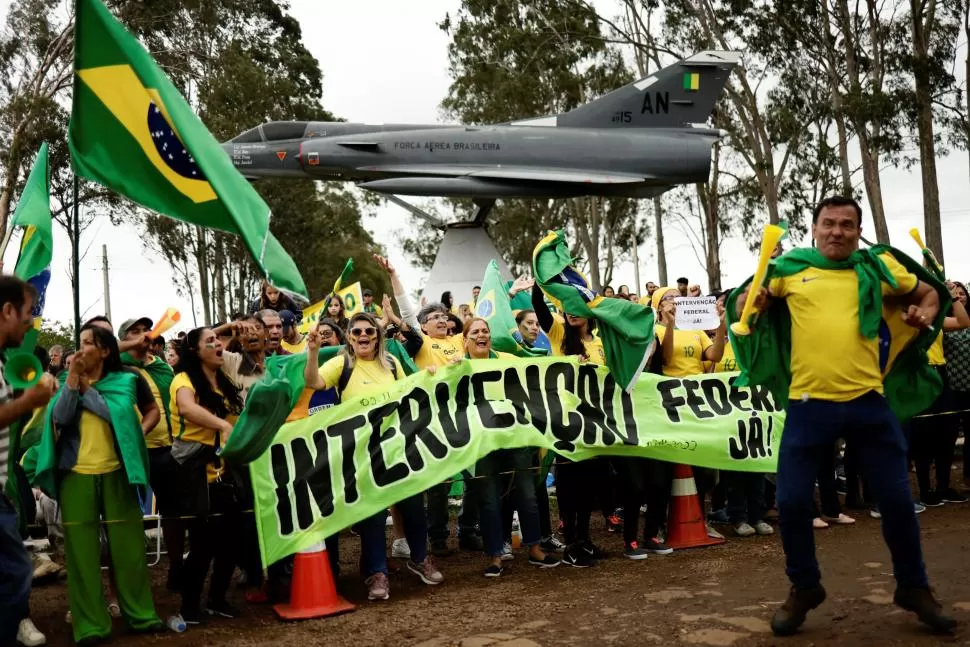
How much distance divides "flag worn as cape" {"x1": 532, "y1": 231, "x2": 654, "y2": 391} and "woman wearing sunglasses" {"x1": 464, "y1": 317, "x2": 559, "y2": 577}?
0.95m

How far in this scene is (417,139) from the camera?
2552 centimetres

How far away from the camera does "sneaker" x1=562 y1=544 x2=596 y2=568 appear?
732 centimetres

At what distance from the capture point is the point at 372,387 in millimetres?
6887

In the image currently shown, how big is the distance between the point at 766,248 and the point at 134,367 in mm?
3954

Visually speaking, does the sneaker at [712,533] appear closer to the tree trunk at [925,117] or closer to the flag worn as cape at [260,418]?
the flag worn as cape at [260,418]

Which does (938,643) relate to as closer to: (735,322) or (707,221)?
(735,322)

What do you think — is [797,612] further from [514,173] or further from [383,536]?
[514,173]

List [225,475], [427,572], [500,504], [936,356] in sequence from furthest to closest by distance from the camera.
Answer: [936,356], [500,504], [427,572], [225,475]

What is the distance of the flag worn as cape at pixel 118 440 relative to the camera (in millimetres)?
5824

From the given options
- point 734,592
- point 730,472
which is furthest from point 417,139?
point 734,592

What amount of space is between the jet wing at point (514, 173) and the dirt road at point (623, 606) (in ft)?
60.1

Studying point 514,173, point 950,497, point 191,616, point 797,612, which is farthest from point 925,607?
point 514,173

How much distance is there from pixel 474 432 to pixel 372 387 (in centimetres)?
78

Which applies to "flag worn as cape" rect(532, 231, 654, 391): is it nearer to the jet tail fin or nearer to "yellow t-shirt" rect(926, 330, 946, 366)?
"yellow t-shirt" rect(926, 330, 946, 366)
